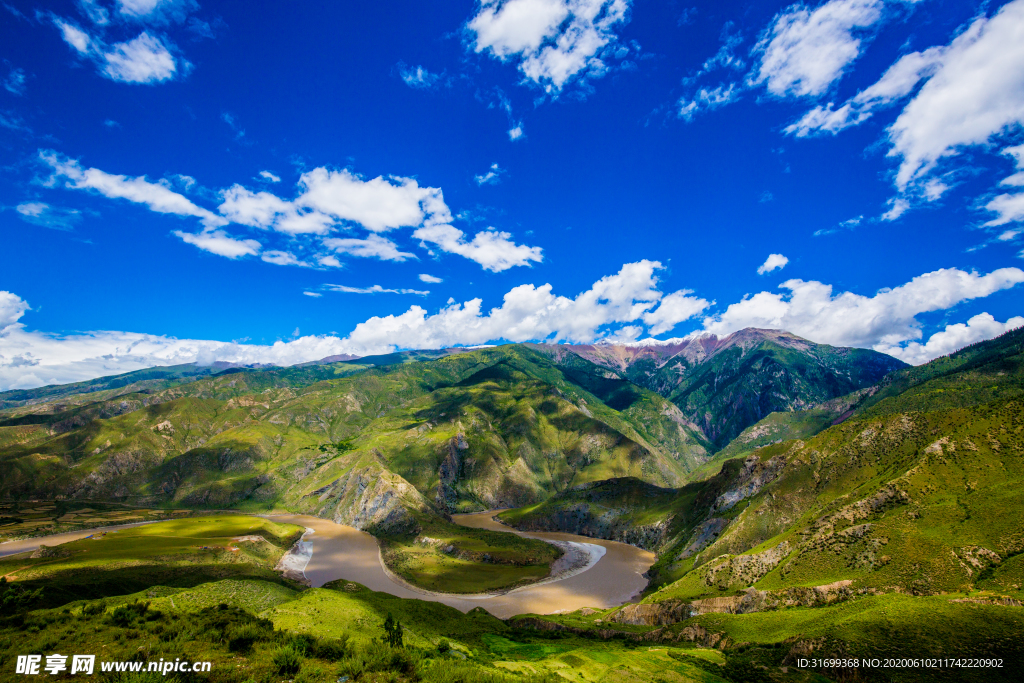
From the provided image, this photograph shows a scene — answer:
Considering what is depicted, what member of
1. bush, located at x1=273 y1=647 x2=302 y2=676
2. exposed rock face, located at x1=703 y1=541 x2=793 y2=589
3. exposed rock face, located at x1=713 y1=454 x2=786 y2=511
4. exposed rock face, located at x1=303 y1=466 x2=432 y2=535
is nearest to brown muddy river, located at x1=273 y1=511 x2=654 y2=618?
exposed rock face, located at x1=303 y1=466 x2=432 y2=535

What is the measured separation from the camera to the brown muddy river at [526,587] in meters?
109

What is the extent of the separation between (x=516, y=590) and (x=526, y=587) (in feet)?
14.9

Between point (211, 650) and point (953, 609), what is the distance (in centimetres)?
6315

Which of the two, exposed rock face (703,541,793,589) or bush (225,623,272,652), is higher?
bush (225,623,272,652)

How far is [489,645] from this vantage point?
5484 cm

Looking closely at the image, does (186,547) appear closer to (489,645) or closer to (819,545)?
(489,645)

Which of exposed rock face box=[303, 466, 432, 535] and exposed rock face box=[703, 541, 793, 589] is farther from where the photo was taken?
exposed rock face box=[303, 466, 432, 535]

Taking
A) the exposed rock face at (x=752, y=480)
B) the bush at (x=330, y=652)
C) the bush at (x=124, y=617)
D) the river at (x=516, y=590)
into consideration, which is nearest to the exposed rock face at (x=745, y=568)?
the exposed rock face at (x=752, y=480)

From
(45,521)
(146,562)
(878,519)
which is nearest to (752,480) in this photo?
(878,519)

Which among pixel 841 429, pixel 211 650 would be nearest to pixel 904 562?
pixel 841 429

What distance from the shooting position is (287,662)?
2030 cm

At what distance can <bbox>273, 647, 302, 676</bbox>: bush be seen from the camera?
20266 millimetres

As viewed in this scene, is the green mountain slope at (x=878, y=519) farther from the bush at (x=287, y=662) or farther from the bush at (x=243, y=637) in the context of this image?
the bush at (x=243, y=637)

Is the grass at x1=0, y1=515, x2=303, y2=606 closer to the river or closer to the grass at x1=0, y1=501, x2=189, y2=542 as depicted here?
the river
